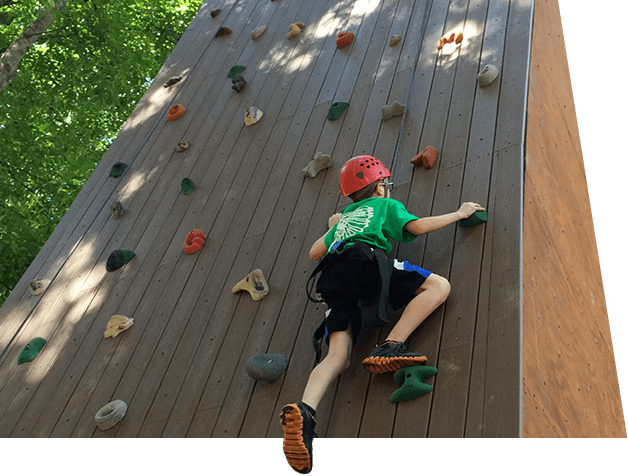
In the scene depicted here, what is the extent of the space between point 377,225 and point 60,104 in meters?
7.01

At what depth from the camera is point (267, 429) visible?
2.75 meters

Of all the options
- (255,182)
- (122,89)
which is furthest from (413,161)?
(122,89)

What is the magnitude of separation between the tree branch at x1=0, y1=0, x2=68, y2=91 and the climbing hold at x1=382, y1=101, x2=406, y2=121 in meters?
4.47

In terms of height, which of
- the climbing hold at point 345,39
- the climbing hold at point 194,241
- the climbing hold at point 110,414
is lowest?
the climbing hold at point 110,414

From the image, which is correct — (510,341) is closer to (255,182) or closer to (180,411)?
(180,411)

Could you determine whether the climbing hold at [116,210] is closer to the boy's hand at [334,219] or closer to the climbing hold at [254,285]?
the climbing hold at [254,285]

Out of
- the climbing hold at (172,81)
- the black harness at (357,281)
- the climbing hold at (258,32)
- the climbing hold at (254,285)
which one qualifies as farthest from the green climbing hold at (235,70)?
the black harness at (357,281)

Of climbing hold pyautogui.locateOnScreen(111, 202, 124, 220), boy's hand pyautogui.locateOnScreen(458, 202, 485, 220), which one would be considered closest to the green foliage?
climbing hold pyautogui.locateOnScreen(111, 202, 124, 220)

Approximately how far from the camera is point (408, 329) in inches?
100

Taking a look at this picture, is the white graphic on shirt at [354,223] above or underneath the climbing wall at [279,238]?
above

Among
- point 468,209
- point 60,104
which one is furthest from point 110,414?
→ point 60,104

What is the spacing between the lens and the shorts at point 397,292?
2.65 metres

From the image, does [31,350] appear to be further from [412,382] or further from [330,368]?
[412,382]

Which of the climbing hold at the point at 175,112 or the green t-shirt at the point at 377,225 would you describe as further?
the climbing hold at the point at 175,112
